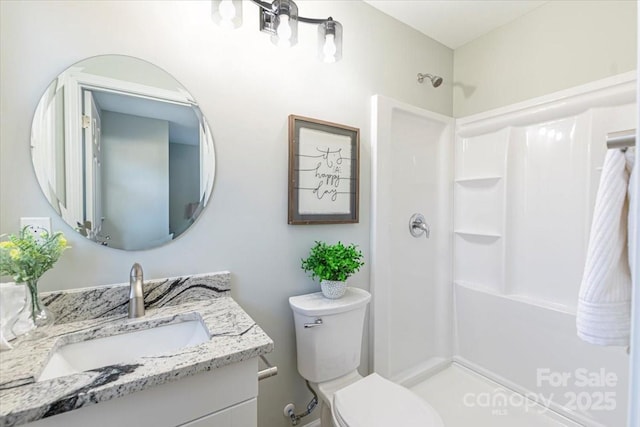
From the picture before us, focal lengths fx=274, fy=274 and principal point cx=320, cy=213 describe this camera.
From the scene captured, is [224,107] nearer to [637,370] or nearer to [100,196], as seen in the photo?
[100,196]

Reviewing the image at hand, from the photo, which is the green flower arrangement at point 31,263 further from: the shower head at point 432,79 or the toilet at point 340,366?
the shower head at point 432,79

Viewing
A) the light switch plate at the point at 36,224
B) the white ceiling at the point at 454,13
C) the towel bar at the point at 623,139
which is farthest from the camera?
the white ceiling at the point at 454,13

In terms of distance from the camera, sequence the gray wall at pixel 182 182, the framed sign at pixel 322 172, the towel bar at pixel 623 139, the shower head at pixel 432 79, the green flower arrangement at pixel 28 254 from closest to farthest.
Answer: the towel bar at pixel 623 139 < the green flower arrangement at pixel 28 254 < the gray wall at pixel 182 182 < the framed sign at pixel 322 172 < the shower head at pixel 432 79

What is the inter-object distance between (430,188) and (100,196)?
191 cm

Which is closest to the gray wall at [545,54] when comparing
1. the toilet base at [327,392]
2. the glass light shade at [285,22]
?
the glass light shade at [285,22]

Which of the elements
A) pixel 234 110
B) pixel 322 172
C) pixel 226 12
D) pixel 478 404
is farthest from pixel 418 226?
pixel 226 12

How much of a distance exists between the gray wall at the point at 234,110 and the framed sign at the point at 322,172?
0.05m

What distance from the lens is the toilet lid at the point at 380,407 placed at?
101 cm

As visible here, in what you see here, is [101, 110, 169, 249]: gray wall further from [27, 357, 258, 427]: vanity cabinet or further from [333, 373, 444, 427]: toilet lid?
[333, 373, 444, 427]: toilet lid

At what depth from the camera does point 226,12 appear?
1.01m

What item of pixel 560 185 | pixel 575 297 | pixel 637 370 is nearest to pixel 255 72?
pixel 637 370

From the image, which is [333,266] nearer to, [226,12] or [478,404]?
[226,12]

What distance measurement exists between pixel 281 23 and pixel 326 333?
1.33m

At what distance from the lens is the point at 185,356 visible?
0.72m
